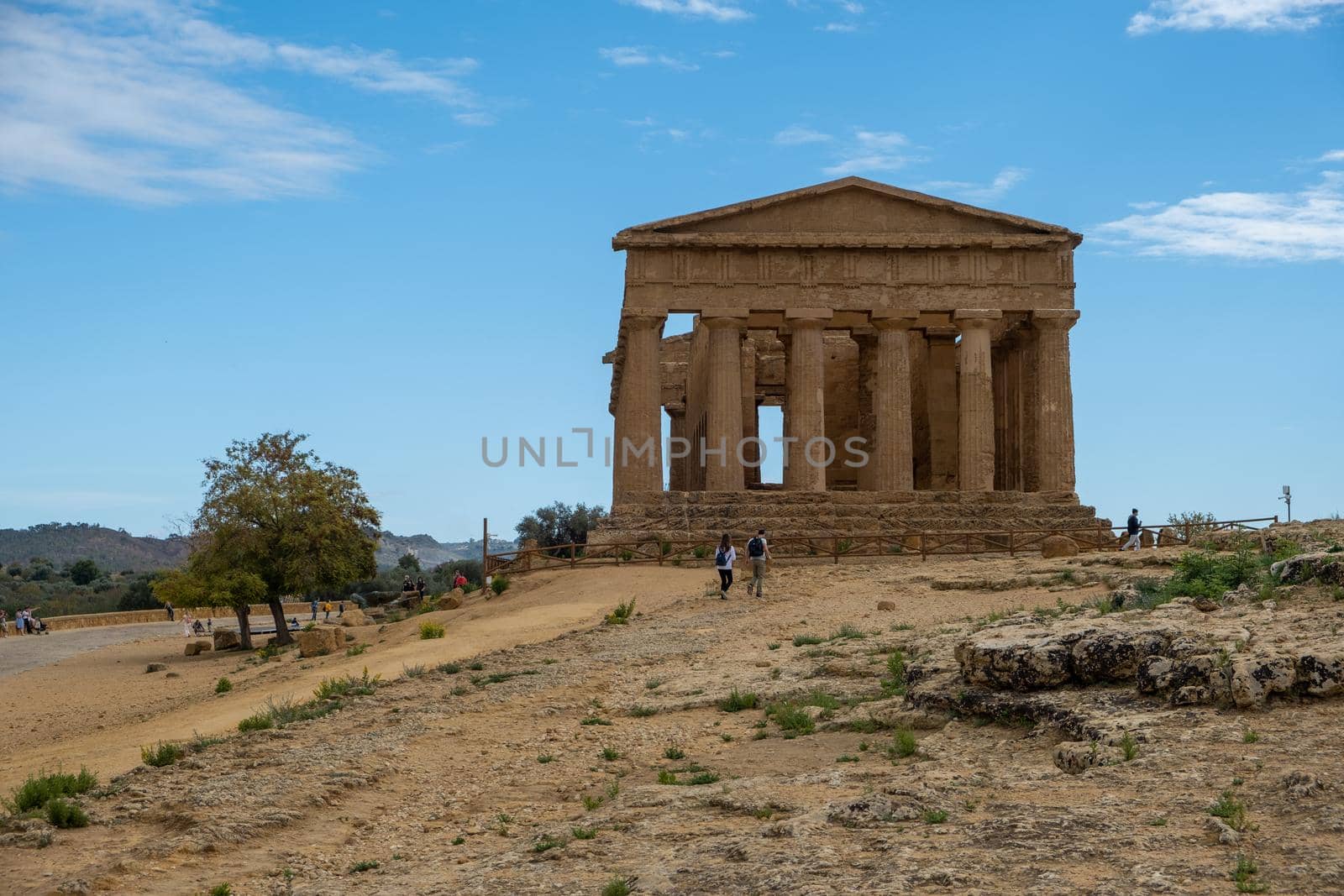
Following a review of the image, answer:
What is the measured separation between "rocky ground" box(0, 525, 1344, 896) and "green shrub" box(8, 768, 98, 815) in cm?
37

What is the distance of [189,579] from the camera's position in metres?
45.7

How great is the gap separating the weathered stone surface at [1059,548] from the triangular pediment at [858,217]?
40.7 feet

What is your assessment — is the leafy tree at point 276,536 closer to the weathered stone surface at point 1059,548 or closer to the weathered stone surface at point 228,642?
the weathered stone surface at point 228,642

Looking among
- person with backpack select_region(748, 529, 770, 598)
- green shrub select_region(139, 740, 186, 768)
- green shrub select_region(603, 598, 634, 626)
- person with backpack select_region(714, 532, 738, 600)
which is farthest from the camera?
person with backpack select_region(714, 532, 738, 600)

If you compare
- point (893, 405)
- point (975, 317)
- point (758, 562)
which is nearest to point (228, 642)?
point (893, 405)

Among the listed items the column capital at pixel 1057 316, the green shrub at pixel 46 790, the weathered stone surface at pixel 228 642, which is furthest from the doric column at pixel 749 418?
the green shrub at pixel 46 790

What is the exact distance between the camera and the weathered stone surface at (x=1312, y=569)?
577 inches

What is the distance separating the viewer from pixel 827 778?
43.0 feet

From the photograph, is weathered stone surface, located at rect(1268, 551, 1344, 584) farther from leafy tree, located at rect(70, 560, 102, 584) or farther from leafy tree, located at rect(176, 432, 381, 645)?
leafy tree, located at rect(70, 560, 102, 584)

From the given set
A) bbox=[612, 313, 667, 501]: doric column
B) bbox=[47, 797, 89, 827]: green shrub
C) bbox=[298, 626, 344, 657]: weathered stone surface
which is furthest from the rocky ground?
bbox=[612, 313, 667, 501]: doric column

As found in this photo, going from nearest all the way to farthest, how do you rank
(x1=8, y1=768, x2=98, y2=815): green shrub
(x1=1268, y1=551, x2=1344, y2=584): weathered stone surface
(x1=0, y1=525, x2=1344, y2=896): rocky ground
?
(x1=0, y1=525, x2=1344, y2=896): rocky ground < (x1=1268, y1=551, x2=1344, y2=584): weathered stone surface < (x1=8, y1=768, x2=98, y2=815): green shrub

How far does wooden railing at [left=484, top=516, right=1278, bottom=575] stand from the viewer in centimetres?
3334

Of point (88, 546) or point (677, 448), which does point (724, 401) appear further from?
point (88, 546)

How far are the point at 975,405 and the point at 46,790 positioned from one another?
99.2 ft
